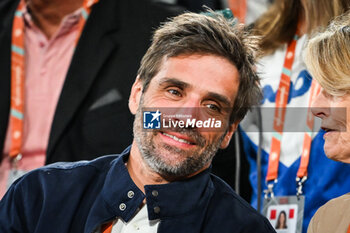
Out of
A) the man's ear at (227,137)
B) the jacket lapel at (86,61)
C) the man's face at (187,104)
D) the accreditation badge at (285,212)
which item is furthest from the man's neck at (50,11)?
the accreditation badge at (285,212)

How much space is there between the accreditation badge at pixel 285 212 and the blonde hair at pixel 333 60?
517 millimetres

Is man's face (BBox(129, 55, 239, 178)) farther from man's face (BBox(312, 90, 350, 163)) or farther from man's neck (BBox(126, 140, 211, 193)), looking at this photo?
man's face (BBox(312, 90, 350, 163))

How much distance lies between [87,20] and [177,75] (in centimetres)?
85

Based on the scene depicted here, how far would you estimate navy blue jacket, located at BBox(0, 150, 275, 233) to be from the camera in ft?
5.74

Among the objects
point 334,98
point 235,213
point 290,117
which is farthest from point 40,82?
point 334,98

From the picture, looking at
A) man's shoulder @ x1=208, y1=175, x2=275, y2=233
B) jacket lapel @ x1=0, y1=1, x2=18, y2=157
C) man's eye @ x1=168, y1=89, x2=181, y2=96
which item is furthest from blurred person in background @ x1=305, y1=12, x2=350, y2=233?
jacket lapel @ x1=0, y1=1, x2=18, y2=157

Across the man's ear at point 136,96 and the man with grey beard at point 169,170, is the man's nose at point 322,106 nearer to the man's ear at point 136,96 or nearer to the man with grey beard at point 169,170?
the man with grey beard at point 169,170

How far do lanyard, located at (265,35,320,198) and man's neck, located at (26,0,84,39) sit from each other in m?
0.92

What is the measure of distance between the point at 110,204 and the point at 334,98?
2.19ft

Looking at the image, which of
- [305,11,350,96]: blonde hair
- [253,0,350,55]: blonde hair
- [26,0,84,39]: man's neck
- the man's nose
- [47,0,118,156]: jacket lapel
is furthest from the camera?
[26,0,84,39]: man's neck

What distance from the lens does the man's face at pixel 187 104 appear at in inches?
69.1

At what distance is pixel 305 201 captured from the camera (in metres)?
2.09

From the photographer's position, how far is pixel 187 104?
5.84 feet

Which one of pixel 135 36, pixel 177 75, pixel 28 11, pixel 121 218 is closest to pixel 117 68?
pixel 135 36
